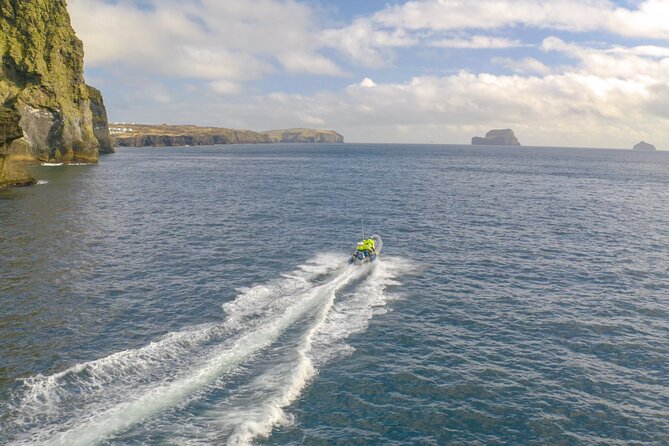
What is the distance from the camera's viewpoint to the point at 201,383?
992 inches

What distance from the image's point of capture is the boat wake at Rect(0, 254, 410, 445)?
21.2 meters

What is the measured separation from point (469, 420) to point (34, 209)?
223ft

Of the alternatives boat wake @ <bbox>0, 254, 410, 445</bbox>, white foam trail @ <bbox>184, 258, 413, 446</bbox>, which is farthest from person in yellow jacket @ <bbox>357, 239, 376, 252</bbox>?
boat wake @ <bbox>0, 254, 410, 445</bbox>

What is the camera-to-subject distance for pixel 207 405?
23375 millimetres

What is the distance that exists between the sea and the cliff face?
60.3 m

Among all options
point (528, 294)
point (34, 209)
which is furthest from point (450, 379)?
point (34, 209)

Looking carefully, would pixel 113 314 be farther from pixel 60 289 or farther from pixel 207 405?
pixel 207 405

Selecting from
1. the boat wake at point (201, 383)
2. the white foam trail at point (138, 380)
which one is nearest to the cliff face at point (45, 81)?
the white foam trail at point (138, 380)

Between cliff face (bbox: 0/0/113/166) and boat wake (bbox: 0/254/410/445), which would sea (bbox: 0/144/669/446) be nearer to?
boat wake (bbox: 0/254/410/445)

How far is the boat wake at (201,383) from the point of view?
836 inches

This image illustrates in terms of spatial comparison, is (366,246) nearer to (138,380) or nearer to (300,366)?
(300,366)

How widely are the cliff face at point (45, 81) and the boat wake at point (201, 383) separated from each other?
93.7m

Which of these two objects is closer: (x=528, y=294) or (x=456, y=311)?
(x=456, y=311)

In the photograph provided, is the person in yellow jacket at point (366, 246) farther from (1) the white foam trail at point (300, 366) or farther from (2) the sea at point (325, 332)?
(1) the white foam trail at point (300, 366)
